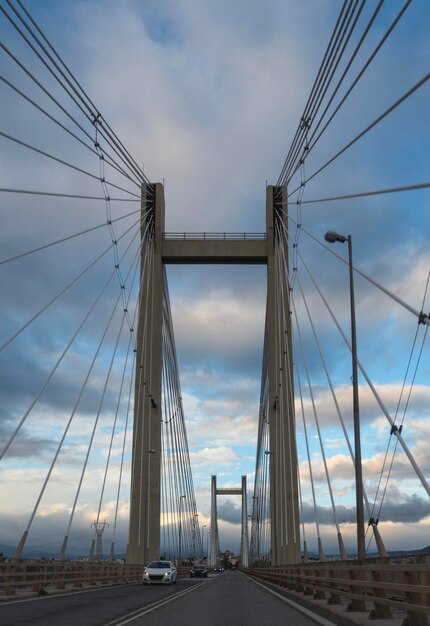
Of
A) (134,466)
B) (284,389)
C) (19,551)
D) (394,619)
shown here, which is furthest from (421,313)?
(134,466)

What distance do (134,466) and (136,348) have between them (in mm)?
5726

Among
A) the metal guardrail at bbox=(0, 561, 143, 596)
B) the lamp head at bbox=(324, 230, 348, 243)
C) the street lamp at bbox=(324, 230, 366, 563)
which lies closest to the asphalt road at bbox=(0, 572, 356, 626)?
the street lamp at bbox=(324, 230, 366, 563)

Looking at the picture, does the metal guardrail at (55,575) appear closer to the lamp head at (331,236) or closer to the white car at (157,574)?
the white car at (157,574)

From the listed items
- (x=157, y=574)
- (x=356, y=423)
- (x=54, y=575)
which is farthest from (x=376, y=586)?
(x=157, y=574)

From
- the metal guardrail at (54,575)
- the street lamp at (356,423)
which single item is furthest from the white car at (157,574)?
the street lamp at (356,423)

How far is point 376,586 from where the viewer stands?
10648 millimetres

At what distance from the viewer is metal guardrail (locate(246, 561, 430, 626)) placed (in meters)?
8.51

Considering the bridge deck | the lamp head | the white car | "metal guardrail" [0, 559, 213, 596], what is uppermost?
the bridge deck

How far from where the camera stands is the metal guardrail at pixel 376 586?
851cm

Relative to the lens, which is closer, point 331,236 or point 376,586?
point 376,586

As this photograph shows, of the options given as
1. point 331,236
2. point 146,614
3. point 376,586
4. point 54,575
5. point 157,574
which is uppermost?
point 331,236

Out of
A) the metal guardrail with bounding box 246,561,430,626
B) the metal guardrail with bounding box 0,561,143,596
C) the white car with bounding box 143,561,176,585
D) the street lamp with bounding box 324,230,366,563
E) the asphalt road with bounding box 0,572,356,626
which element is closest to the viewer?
the metal guardrail with bounding box 246,561,430,626

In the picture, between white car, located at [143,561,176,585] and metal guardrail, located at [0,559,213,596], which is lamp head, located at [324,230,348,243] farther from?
white car, located at [143,561,176,585]

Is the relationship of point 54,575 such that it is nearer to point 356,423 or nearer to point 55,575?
point 55,575
